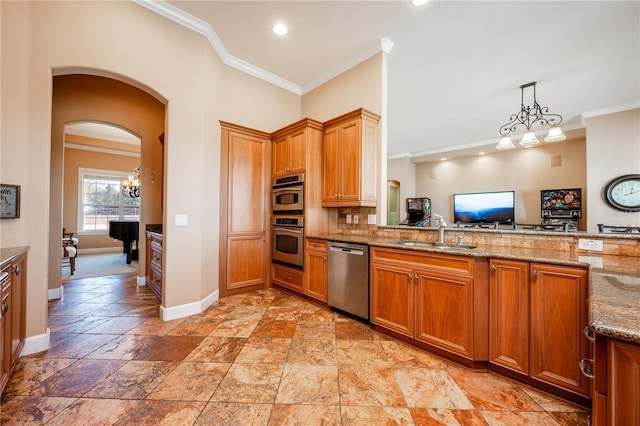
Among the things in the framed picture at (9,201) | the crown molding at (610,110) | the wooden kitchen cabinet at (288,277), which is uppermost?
the crown molding at (610,110)

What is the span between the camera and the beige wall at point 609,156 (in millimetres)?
4523

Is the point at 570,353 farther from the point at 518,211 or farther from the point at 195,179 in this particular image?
the point at 518,211

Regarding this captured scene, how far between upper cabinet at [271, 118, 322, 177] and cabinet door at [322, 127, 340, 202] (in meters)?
0.21

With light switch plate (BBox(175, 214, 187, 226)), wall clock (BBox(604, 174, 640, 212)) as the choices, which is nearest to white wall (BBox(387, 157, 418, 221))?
wall clock (BBox(604, 174, 640, 212))

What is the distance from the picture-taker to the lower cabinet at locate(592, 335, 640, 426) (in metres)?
0.69

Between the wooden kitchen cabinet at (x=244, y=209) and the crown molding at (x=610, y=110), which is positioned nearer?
the wooden kitchen cabinet at (x=244, y=209)

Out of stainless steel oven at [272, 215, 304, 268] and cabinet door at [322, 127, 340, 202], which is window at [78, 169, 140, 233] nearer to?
stainless steel oven at [272, 215, 304, 268]

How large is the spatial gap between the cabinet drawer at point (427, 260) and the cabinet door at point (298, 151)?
1.54m

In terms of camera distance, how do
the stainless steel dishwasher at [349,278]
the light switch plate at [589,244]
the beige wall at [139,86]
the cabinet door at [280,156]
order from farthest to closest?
the cabinet door at [280,156]
the stainless steel dishwasher at [349,278]
the beige wall at [139,86]
the light switch plate at [589,244]

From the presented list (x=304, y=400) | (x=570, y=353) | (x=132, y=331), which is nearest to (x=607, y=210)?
(x=570, y=353)

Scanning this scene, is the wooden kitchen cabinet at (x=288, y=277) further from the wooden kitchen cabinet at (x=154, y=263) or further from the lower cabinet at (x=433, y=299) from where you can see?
the wooden kitchen cabinet at (x=154, y=263)

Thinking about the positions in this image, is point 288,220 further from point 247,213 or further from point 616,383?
point 616,383

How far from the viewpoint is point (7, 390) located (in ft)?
5.44

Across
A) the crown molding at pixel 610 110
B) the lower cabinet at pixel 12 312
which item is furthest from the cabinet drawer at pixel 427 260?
the crown molding at pixel 610 110
